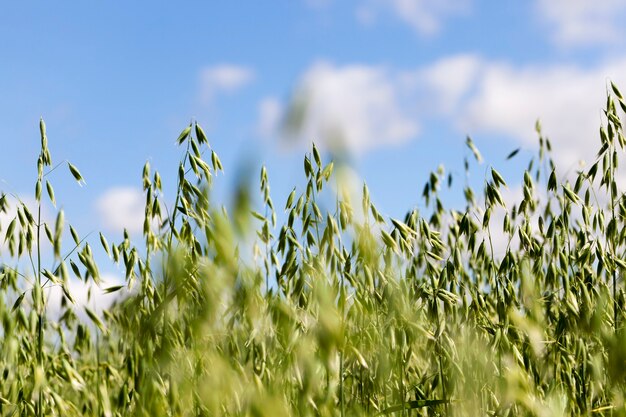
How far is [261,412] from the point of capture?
1.36 metres

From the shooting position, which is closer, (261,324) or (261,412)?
(261,412)

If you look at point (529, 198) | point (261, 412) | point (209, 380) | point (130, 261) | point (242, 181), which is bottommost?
point (261, 412)

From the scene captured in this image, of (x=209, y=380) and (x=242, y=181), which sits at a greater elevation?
(x=242, y=181)

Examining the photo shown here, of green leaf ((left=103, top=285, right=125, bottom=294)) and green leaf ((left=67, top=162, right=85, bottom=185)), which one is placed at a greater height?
green leaf ((left=67, top=162, right=85, bottom=185))

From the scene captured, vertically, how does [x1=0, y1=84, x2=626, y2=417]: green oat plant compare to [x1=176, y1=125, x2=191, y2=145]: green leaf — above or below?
below

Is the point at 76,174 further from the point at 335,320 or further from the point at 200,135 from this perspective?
the point at 335,320

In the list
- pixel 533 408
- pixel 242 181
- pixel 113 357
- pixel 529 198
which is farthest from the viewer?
pixel 113 357

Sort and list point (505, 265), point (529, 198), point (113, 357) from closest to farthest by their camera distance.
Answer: point (505, 265)
point (529, 198)
point (113, 357)

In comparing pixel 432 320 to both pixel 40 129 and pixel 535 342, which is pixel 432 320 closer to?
pixel 535 342

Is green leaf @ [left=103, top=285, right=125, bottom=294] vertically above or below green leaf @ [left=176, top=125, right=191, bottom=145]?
below

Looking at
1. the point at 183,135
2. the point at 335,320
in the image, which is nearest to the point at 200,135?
the point at 183,135

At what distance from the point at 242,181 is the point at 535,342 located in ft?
5.46

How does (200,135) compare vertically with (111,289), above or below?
above

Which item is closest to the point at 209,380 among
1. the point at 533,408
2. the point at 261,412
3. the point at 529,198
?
the point at 261,412
